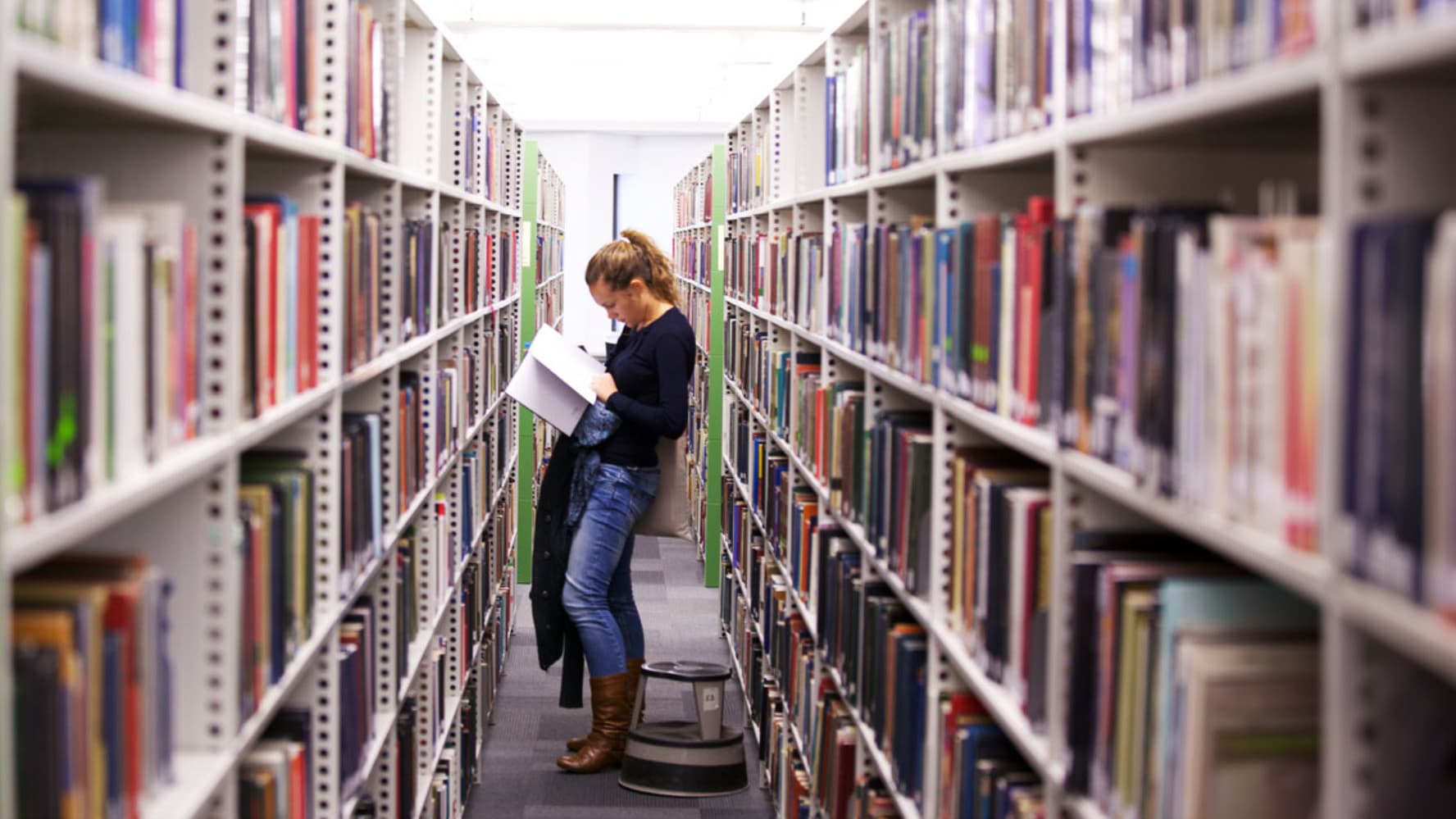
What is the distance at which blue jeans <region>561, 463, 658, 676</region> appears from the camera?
441 centimetres

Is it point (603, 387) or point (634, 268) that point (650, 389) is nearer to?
point (603, 387)

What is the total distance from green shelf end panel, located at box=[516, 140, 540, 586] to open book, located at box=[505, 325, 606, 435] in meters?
1.77

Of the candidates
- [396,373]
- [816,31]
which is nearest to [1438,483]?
[396,373]

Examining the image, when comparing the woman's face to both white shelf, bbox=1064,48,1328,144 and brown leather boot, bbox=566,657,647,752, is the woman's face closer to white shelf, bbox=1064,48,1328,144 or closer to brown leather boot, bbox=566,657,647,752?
brown leather boot, bbox=566,657,647,752

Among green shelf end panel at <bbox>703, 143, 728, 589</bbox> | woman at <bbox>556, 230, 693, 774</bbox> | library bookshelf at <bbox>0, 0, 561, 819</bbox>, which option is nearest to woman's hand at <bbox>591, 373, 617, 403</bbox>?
woman at <bbox>556, 230, 693, 774</bbox>

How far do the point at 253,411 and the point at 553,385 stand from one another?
2.57 m

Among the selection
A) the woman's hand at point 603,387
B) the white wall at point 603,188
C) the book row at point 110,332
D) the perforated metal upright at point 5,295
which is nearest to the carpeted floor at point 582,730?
the woman's hand at point 603,387

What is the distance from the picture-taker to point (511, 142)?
19.5 ft

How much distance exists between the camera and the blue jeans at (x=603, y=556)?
4410mm

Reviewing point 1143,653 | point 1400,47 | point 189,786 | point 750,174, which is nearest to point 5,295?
point 189,786

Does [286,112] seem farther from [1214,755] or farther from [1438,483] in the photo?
[1438,483]

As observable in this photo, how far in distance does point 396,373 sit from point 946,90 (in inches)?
46.9

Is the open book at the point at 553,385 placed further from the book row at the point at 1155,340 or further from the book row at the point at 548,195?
the book row at the point at 548,195

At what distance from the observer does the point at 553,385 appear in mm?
4387
